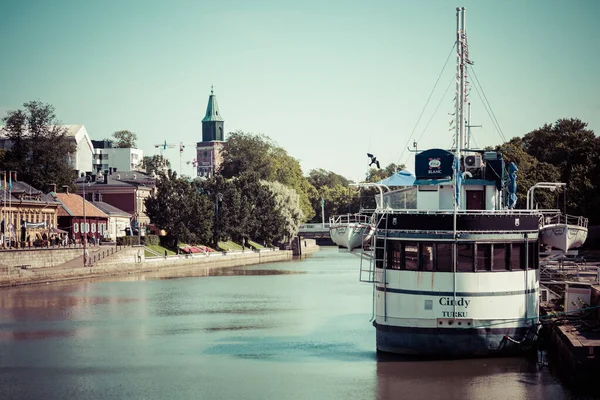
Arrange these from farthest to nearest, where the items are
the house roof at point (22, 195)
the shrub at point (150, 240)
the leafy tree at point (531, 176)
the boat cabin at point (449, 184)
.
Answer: the shrub at point (150, 240) → the leafy tree at point (531, 176) → the house roof at point (22, 195) → the boat cabin at point (449, 184)

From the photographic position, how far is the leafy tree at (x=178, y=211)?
11844 cm

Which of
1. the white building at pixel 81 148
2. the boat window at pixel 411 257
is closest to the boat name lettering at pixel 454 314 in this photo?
the boat window at pixel 411 257

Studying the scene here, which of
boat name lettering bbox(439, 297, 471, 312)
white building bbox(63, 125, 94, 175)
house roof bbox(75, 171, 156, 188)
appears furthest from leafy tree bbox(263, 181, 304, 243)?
boat name lettering bbox(439, 297, 471, 312)

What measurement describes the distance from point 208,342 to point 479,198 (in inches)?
623

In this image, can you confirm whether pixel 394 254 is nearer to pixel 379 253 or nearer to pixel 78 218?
pixel 379 253

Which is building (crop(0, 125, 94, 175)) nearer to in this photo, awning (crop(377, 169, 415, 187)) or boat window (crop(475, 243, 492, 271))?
awning (crop(377, 169, 415, 187))

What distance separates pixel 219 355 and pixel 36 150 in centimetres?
9010

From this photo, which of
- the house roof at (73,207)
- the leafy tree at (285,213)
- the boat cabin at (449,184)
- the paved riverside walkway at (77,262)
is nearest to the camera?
the boat cabin at (449,184)

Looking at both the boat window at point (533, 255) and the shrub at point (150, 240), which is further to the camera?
the shrub at point (150, 240)

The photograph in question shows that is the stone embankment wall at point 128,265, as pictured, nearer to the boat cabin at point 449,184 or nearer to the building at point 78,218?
the building at point 78,218

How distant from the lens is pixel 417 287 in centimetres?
3703

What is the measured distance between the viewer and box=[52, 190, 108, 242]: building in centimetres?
11481

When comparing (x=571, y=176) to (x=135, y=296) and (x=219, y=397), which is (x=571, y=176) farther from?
(x=219, y=397)

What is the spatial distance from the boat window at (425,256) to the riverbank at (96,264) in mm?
49630
